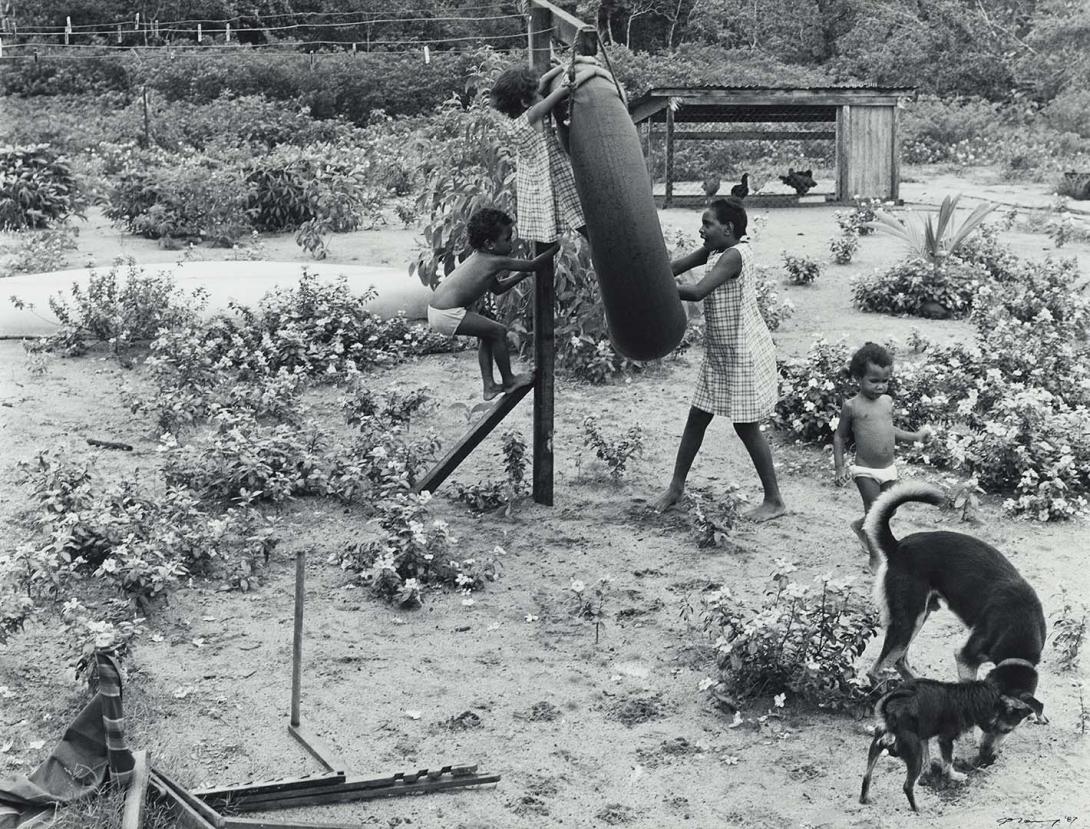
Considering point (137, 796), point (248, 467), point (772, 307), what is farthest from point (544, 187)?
point (772, 307)

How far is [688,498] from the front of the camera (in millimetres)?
6703

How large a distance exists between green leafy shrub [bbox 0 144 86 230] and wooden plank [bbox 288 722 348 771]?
12262 millimetres

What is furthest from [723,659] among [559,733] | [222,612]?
[222,612]

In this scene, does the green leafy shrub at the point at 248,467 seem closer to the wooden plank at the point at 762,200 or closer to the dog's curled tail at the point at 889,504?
the dog's curled tail at the point at 889,504

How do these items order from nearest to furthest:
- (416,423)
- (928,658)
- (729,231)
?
(928,658) < (729,231) < (416,423)

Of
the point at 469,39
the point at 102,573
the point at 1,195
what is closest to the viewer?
the point at 102,573

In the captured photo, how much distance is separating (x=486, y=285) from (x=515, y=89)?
119 centimetres

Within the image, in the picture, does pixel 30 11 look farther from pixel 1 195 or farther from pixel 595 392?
pixel 595 392

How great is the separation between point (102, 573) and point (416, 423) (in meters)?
2.94

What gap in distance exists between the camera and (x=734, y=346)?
20.8 ft

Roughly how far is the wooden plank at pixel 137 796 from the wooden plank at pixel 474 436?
3217 millimetres

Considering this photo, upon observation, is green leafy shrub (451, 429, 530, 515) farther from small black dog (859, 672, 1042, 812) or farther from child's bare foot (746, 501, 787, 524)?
small black dog (859, 672, 1042, 812)

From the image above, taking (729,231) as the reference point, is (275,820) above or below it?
below

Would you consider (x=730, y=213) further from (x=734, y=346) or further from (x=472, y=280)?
(x=472, y=280)
